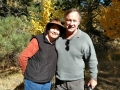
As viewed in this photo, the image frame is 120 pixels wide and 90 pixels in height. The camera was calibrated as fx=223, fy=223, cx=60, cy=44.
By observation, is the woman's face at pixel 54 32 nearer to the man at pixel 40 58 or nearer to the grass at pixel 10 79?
the man at pixel 40 58

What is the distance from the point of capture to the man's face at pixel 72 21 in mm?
2422

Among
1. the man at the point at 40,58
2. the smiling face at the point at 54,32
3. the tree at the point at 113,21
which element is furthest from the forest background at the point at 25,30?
the smiling face at the point at 54,32

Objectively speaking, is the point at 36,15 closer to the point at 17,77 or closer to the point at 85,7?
the point at 17,77

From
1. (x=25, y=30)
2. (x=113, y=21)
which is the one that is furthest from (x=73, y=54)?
(x=113, y=21)

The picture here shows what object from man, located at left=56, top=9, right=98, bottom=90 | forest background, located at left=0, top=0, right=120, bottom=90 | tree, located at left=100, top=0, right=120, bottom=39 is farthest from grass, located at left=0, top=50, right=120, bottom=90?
man, located at left=56, top=9, right=98, bottom=90

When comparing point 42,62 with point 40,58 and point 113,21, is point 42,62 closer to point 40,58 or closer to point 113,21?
point 40,58

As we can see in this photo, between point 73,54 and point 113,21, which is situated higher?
point 73,54

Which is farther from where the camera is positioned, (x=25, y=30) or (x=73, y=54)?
(x=25, y=30)

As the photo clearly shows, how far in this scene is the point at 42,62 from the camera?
8.38 feet

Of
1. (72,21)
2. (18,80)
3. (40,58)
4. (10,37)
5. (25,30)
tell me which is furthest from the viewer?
(18,80)

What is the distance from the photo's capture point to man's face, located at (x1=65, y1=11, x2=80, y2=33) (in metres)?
2.42

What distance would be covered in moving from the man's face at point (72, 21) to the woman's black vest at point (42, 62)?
314 millimetres

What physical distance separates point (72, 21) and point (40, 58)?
0.56 metres

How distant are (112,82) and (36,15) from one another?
3327mm
